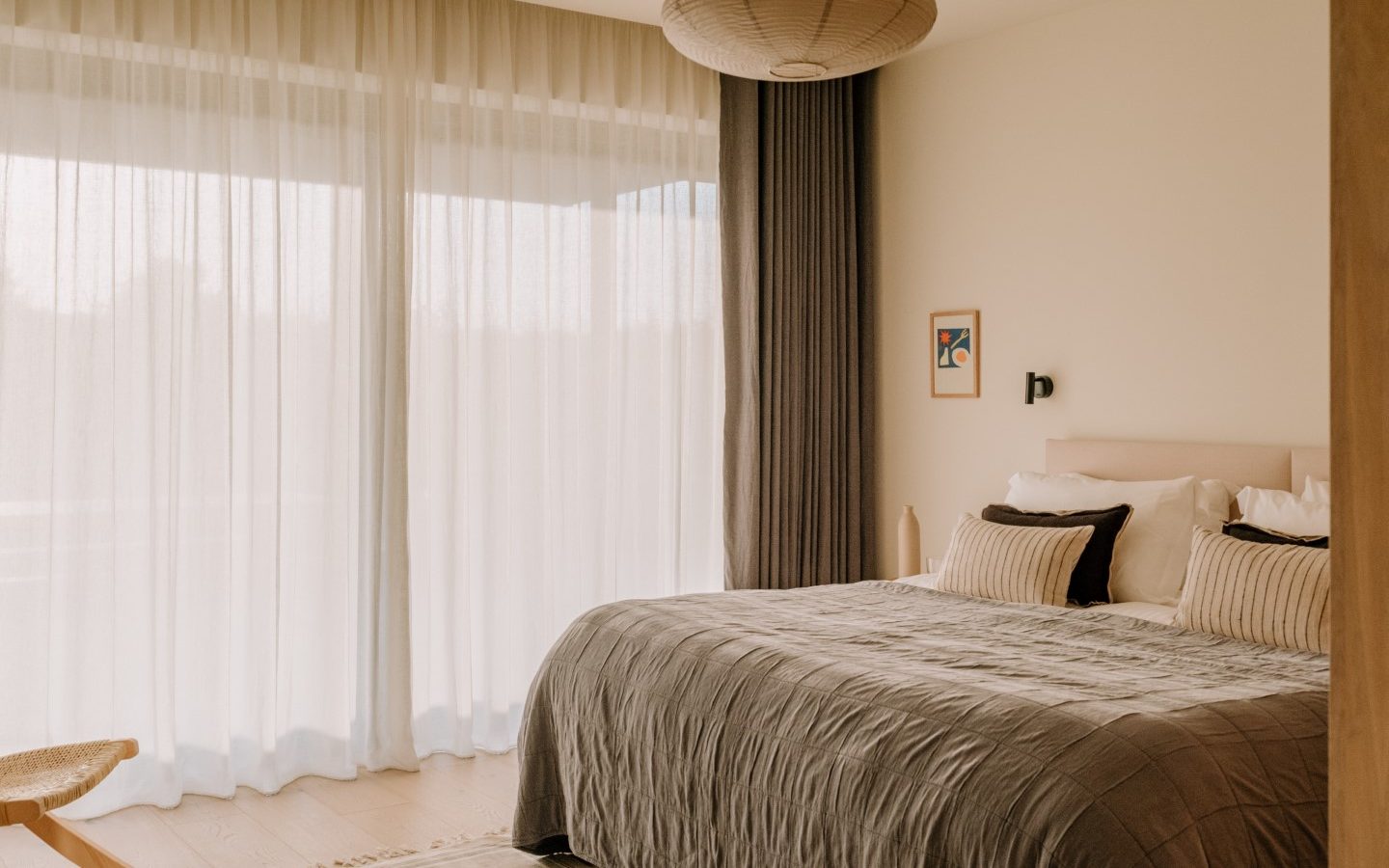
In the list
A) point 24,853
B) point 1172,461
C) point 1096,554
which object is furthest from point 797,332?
point 24,853

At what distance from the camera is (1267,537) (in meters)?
3.23

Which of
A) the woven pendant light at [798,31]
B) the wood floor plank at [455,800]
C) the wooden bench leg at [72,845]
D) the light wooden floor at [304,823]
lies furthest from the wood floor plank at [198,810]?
the woven pendant light at [798,31]

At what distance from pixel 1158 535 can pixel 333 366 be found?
2663 millimetres

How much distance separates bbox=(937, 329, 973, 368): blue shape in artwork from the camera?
483 cm

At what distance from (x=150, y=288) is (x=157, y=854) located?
1.64 metres

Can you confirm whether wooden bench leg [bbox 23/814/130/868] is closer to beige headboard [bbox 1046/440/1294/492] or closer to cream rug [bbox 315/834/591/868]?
cream rug [bbox 315/834/591/868]

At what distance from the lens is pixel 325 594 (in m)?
4.06

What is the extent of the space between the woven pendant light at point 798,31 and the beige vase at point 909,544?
2.17 m

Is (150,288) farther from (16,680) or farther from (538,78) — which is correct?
(538,78)

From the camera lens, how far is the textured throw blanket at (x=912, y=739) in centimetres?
205

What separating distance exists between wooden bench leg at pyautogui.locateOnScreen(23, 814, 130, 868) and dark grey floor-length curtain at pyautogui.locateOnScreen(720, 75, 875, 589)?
8.70ft

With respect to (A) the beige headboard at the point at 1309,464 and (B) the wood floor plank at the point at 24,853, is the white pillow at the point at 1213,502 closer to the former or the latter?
(A) the beige headboard at the point at 1309,464

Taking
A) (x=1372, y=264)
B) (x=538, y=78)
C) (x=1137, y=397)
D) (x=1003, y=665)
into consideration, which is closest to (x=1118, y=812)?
(x=1003, y=665)

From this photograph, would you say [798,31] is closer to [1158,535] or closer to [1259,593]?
[1259,593]
